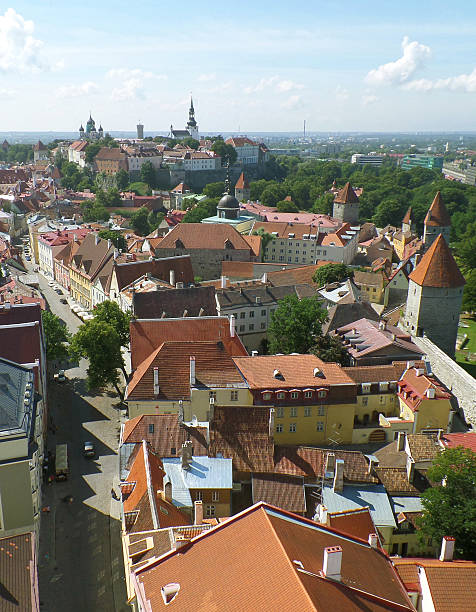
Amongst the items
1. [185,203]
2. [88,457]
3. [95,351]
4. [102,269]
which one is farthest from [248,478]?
[185,203]

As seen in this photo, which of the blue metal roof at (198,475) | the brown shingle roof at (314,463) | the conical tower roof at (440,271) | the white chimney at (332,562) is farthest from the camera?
the conical tower roof at (440,271)

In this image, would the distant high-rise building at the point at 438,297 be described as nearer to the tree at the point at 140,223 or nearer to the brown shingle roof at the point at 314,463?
the brown shingle roof at the point at 314,463

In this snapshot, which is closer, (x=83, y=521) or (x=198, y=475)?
(x=198, y=475)

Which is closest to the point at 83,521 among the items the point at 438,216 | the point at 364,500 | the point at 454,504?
the point at 364,500

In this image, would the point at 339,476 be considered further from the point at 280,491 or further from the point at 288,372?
the point at 288,372

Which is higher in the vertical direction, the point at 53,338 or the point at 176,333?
the point at 176,333

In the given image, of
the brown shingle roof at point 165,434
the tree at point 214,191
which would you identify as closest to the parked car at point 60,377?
the brown shingle roof at point 165,434
